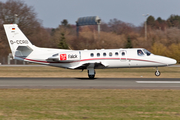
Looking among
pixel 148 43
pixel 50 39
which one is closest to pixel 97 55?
pixel 148 43

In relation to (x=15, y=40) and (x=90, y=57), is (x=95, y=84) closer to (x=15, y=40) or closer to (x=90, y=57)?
(x=90, y=57)

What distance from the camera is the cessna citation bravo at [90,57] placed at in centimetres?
2186

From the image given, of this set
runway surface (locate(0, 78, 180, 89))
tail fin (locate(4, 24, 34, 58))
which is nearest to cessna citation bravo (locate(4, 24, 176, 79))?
tail fin (locate(4, 24, 34, 58))

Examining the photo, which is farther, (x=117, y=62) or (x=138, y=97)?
A: (x=117, y=62)

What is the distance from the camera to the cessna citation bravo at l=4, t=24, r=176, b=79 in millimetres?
21859

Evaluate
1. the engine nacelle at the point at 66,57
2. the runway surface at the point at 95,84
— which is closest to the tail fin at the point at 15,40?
the engine nacelle at the point at 66,57

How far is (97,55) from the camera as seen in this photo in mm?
21953

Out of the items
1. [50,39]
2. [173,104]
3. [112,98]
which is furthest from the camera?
[50,39]

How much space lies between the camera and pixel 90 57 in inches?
866

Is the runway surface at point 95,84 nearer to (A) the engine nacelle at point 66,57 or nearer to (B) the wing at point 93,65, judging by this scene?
(B) the wing at point 93,65

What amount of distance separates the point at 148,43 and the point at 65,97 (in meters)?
48.1

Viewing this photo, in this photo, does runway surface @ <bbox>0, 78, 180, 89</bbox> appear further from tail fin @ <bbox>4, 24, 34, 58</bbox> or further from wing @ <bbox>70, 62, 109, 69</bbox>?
tail fin @ <bbox>4, 24, 34, 58</bbox>

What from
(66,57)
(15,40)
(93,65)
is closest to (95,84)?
(93,65)

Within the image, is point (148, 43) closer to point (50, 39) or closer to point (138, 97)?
point (50, 39)
